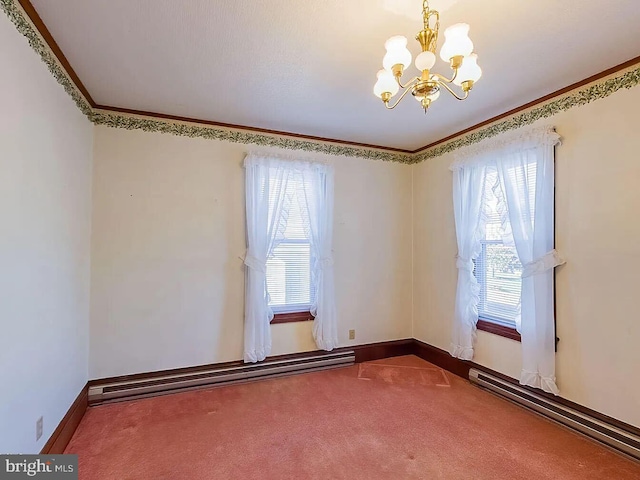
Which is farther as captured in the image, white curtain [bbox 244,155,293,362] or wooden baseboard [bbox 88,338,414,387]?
white curtain [bbox 244,155,293,362]

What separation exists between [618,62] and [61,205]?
4.04 m

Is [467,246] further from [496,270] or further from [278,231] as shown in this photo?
[278,231]

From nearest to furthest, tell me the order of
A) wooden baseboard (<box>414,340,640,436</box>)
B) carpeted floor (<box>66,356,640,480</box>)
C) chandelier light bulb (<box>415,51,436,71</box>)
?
1. chandelier light bulb (<box>415,51,436,71</box>)
2. carpeted floor (<box>66,356,640,480</box>)
3. wooden baseboard (<box>414,340,640,436</box>)

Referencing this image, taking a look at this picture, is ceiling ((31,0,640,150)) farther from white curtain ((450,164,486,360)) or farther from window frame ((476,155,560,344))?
window frame ((476,155,560,344))

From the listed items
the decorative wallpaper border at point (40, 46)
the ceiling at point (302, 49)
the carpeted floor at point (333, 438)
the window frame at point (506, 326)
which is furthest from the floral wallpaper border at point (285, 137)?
the carpeted floor at point (333, 438)

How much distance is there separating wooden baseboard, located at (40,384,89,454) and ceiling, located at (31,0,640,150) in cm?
256

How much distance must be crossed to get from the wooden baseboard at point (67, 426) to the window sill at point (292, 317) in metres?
1.80

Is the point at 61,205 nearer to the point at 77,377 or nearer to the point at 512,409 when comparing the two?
the point at 77,377

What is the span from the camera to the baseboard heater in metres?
3.06

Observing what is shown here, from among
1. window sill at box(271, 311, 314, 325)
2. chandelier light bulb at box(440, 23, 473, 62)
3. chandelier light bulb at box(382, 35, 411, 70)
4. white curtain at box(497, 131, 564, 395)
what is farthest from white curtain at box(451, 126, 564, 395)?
window sill at box(271, 311, 314, 325)

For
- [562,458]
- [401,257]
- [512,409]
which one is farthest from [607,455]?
[401,257]

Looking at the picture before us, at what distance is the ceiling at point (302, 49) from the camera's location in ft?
6.00

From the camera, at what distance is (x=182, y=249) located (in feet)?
11.2

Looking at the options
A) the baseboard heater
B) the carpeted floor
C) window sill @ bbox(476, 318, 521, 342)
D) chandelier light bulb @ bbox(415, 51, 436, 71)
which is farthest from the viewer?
window sill @ bbox(476, 318, 521, 342)
